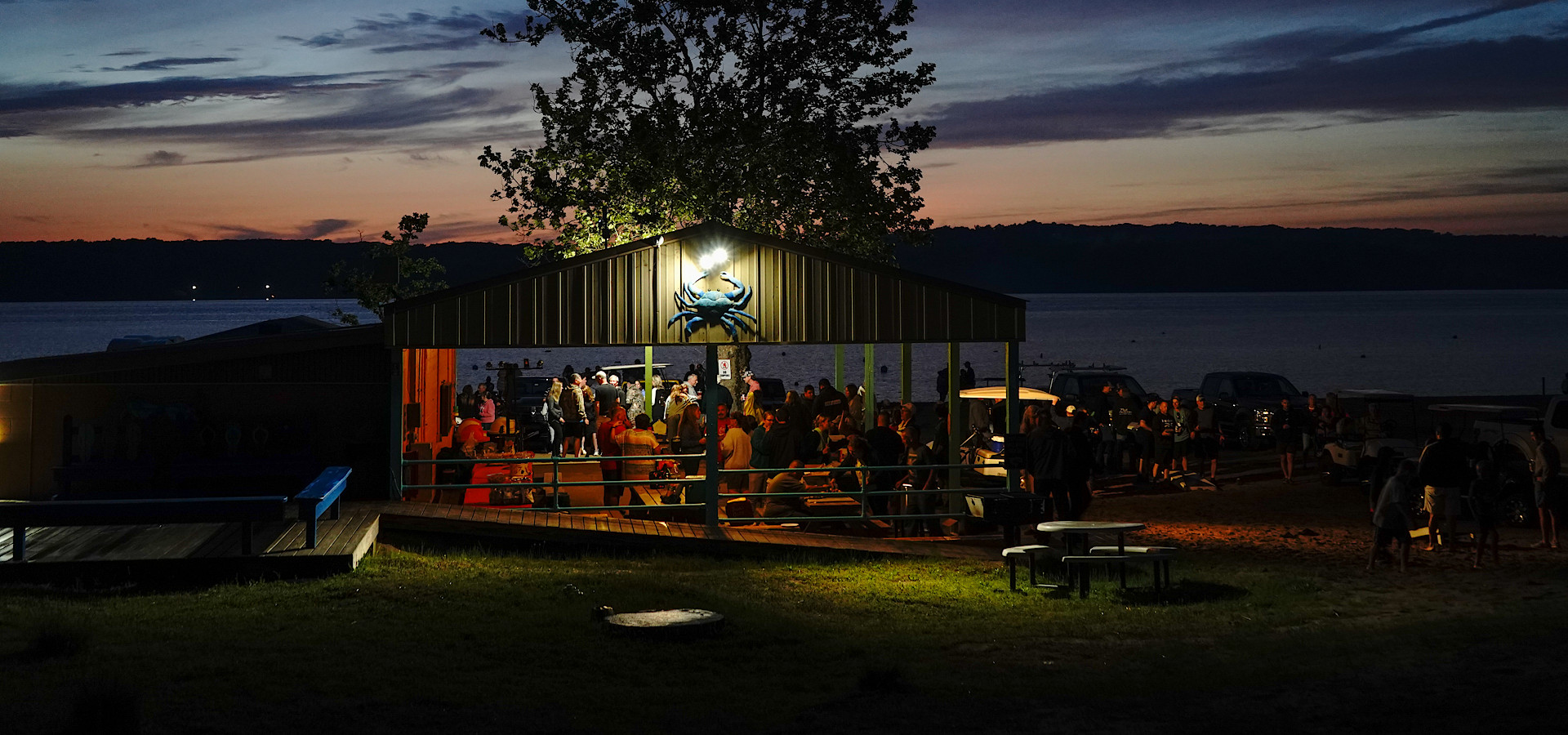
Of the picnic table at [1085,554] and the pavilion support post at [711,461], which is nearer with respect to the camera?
the picnic table at [1085,554]

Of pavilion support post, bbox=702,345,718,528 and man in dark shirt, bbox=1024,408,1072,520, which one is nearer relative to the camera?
pavilion support post, bbox=702,345,718,528

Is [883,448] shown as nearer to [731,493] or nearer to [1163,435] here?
[731,493]

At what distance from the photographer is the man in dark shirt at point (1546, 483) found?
14.9 metres

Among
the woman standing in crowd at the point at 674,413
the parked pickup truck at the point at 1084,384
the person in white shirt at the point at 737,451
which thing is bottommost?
the person in white shirt at the point at 737,451

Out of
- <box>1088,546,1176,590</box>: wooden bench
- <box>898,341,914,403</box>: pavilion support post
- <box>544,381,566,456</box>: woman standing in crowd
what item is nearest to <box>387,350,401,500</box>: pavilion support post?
<box>544,381,566,456</box>: woman standing in crowd

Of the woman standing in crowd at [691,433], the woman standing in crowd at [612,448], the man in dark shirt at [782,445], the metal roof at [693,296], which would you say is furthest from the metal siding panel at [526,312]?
the man in dark shirt at [782,445]

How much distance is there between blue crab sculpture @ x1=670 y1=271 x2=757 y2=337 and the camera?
15.6 meters

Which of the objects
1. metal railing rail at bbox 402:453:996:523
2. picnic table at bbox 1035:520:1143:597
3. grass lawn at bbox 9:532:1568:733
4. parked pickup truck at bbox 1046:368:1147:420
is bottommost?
grass lawn at bbox 9:532:1568:733

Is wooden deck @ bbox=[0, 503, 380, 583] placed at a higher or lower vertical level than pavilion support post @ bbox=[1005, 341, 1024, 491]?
lower

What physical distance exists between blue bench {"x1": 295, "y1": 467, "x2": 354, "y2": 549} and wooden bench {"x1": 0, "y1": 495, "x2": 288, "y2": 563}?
0.23 m

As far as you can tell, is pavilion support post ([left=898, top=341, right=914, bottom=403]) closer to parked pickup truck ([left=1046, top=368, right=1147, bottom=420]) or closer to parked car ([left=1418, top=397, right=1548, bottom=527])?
parked car ([left=1418, top=397, right=1548, bottom=527])

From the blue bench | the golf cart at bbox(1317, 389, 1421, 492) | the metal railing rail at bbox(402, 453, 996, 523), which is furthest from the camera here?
the golf cart at bbox(1317, 389, 1421, 492)

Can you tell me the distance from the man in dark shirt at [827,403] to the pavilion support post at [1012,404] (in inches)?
209

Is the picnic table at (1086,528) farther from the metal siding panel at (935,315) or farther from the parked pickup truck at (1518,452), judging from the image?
the parked pickup truck at (1518,452)
